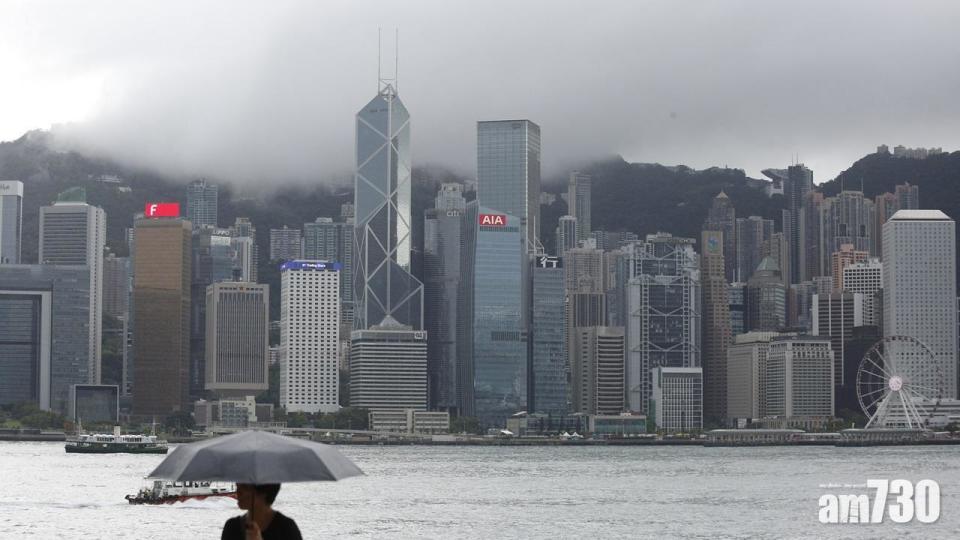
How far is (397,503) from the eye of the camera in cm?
9225

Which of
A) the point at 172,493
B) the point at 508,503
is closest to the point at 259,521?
the point at 172,493

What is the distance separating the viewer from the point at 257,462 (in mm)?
13156

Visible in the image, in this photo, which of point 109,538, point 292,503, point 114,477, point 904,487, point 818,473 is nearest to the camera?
point 109,538

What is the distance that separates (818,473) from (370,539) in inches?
2856

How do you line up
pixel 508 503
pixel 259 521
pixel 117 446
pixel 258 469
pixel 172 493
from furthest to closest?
1. pixel 117 446
2. pixel 508 503
3. pixel 172 493
4. pixel 258 469
5. pixel 259 521

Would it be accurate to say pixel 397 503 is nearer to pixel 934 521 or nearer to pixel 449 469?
pixel 934 521

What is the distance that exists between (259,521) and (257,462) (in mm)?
501

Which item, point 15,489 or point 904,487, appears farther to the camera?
point 904,487

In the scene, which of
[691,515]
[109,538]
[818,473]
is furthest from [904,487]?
[109,538]

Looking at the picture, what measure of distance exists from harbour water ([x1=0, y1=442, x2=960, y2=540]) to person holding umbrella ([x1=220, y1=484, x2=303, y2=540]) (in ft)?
182

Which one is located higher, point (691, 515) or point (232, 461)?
point (232, 461)

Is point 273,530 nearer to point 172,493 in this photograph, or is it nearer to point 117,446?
point 172,493

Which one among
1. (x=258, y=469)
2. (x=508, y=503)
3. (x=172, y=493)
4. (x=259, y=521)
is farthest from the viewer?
(x=508, y=503)

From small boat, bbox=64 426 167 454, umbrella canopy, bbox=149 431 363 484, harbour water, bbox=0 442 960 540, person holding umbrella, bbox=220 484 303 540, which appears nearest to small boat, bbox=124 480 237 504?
harbour water, bbox=0 442 960 540
